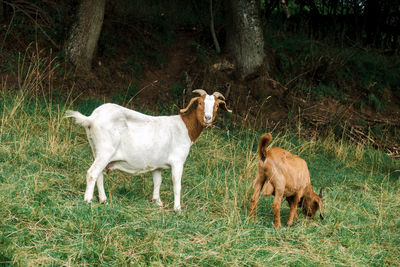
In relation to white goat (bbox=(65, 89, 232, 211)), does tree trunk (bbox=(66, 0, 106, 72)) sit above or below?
above

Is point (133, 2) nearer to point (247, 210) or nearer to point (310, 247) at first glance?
point (247, 210)

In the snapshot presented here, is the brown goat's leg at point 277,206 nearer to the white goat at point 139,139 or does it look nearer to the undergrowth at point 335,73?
the white goat at point 139,139

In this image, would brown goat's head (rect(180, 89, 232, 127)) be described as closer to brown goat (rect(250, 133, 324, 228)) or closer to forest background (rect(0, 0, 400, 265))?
brown goat (rect(250, 133, 324, 228))

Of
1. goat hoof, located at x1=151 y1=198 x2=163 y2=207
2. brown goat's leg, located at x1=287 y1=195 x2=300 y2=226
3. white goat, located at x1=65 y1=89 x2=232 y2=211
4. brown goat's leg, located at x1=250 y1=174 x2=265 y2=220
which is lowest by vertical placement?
goat hoof, located at x1=151 y1=198 x2=163 y2=207

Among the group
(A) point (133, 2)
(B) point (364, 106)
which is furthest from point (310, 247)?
(A) point (133, 2)

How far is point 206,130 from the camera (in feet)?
29.2

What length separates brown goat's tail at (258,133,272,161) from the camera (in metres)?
5.19

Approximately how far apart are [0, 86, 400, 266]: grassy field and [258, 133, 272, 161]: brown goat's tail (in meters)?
0.71

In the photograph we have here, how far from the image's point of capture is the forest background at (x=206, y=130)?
4.63 meters

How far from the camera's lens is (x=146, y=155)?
552 centimetres

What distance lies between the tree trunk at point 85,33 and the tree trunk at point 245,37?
2.81m

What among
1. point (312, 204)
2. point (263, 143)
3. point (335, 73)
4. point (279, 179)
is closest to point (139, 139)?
point (263, 143)

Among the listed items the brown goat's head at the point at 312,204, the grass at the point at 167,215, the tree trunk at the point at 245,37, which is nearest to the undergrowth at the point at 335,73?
the tree trunk at the point at 245,37

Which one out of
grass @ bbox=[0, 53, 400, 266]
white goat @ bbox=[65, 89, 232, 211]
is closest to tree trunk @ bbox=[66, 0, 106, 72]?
grass @ bbox=[0, 53, 400, 266]
